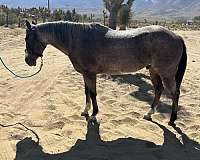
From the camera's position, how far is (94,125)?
23.5 feet

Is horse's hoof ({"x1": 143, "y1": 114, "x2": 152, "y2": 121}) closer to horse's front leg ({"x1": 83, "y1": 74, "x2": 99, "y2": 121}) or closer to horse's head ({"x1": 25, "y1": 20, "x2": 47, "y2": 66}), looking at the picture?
horse's front leg ({"x1": 83, "y1": 74, "x2": 99, "y2": 121})

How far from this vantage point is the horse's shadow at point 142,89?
26.7 ft

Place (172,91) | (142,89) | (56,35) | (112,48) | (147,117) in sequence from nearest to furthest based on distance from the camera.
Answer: (112,48) < (56,35) < (172,91) < (147,117) < (142,89)

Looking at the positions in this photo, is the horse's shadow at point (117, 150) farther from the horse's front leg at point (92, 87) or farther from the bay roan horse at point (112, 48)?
the bay roan horse at point (112, 48)

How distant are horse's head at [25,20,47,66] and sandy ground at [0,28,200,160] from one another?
1.07 metres

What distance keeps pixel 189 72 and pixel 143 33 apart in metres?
4.56

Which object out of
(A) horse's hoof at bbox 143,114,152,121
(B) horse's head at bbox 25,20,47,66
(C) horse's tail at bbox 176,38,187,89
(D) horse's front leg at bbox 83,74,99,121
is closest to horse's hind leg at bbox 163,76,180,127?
(C) horse's tail at bbox 176,38,187,89

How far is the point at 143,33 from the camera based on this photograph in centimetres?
698

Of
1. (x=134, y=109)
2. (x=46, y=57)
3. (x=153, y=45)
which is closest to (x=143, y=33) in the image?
(x=153, y=45)

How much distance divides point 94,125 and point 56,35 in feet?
5.49

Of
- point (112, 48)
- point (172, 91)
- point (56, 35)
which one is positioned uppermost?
point (56, 35)

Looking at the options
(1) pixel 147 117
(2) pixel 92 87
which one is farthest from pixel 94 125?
(1) pixel 147 117

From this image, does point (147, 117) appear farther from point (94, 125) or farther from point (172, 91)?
point (94, 125)

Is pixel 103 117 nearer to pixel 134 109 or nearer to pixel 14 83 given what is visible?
pixel 134 109
